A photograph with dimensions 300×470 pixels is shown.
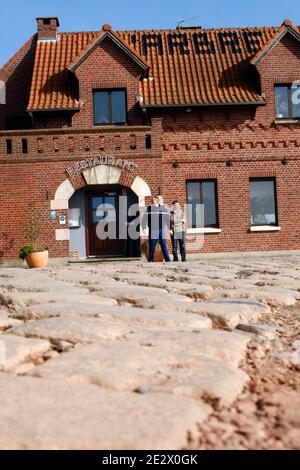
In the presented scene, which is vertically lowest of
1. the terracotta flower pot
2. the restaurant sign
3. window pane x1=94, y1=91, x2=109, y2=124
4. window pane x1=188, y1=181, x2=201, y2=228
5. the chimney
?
the terracotta flower pot

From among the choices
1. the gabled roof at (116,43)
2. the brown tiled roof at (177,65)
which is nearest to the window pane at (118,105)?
the brown tiled roof at (177,65)

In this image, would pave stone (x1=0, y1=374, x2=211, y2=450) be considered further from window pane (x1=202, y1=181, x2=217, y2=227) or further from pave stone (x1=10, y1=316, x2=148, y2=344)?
window pane (x1=202, y1=181, x2=217, y2=227)

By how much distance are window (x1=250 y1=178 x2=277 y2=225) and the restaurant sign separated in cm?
440

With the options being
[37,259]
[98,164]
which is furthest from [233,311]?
[98,164]

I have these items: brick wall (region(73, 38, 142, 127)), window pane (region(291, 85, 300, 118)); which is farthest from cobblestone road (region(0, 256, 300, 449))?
window pane (region(291, 85, 300, 118))

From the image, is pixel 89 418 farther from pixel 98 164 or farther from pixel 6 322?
pixel 98 164

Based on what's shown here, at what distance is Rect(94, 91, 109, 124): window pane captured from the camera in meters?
16.9

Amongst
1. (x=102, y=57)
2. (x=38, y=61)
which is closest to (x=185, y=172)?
(x=102, y=57)

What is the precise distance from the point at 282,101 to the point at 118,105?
5.74m

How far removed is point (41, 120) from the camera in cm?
1661

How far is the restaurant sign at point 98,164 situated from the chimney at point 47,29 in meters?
6.55

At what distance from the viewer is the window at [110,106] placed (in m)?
16.9
